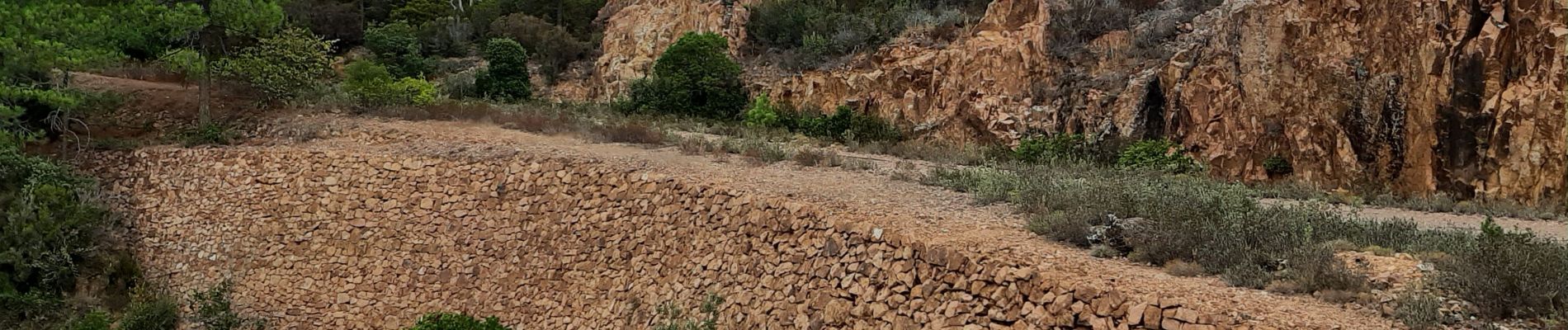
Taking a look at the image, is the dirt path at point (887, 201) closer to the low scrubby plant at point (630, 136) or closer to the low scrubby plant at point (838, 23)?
the low scrubby plant at point (630, 136)

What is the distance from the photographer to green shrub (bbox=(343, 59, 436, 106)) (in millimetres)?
17984

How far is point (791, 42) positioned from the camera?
1019 inches

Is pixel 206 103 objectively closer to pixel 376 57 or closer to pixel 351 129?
pixel 351 129

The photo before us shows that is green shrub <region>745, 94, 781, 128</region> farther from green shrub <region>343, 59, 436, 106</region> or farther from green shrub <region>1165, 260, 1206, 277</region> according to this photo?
green shrub <region>1165, 260, 1206, 277</region>

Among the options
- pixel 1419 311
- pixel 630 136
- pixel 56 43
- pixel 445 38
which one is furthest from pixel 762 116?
pixel 1419 311

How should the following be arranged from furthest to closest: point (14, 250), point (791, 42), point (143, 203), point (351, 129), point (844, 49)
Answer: point (791, 42) → point (844, 49) → point (351, 129) → point (143, 203) → point (14, 250)

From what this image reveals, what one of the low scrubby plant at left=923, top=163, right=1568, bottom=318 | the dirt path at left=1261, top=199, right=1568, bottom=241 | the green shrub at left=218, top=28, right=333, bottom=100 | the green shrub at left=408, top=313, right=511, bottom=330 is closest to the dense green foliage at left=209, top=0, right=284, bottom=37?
the green shrub at left=218, top=28, right=333, bottom=100

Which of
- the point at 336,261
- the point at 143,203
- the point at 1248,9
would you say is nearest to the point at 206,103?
the point at 143,203

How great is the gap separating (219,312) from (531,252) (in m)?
4.17

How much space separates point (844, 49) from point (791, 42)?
2.24 meters

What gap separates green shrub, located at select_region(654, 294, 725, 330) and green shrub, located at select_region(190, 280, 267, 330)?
586 centimetres

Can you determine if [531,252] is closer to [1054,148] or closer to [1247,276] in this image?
[1247,276]

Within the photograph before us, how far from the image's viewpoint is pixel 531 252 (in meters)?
11.4

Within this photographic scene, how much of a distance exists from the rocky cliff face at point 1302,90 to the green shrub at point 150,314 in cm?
1373
